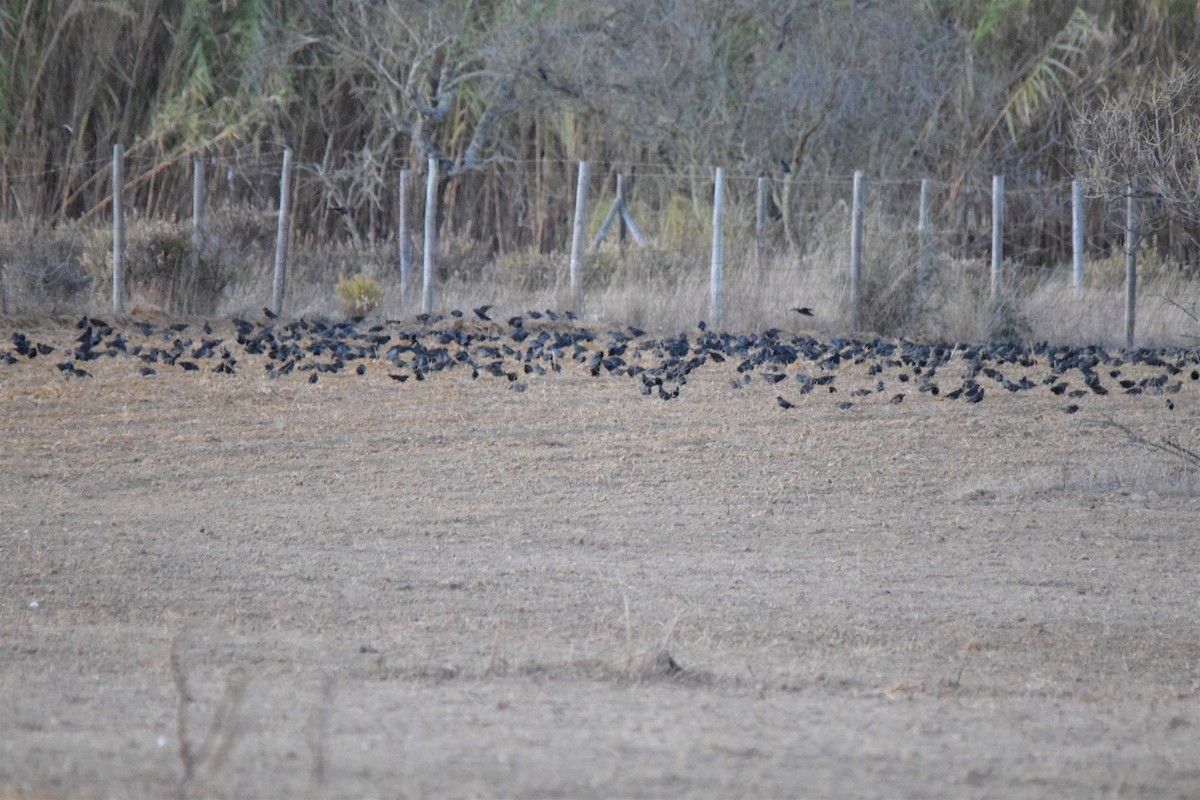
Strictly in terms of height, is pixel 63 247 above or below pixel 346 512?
above

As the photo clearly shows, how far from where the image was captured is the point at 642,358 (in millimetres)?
13664

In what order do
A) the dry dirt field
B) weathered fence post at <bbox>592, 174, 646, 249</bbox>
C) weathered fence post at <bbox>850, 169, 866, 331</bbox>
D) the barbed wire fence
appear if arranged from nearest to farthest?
1. the dry dirt field
2. weathered fence post at <bbox>850, 169, 866, 331</bbox>
3. the barbed wire fence
4. weathered fence post at <bbox>592, 174, 646, 249</bbox>

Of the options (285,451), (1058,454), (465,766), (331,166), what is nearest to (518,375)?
(285,451)

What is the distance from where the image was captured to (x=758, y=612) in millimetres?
6031

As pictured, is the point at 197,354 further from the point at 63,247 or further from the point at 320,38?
the point at 320,38


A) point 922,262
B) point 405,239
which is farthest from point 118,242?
point 922,262

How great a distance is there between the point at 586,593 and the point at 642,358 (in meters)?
7.51

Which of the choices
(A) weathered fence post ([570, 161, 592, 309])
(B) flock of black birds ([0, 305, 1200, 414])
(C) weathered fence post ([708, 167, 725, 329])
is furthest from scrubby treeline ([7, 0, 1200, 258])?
(B) flock of black birds ([0, 305, 1200, 414])

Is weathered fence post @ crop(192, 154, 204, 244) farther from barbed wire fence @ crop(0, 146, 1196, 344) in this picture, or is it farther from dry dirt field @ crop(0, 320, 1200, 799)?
dry dirt field @ crop(0, 320, 1200, 799)

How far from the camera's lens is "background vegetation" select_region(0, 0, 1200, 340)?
21438 millimetres

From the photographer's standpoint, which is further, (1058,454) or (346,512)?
(1058,454)

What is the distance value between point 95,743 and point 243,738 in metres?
0.34

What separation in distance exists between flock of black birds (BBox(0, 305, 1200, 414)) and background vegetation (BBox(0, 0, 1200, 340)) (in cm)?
530

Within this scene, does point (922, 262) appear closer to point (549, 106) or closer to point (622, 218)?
point (622, 218)
